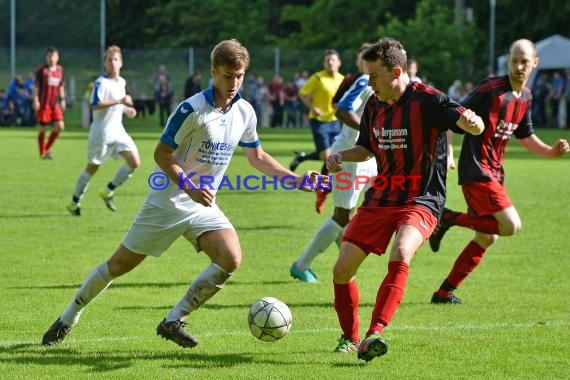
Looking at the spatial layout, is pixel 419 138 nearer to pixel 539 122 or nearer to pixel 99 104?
pixel 99 104

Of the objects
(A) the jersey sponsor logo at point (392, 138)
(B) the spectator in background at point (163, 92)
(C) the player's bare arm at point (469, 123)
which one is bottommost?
(B) the spectator in background at point (163, 92)

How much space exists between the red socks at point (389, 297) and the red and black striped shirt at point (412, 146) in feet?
1.57

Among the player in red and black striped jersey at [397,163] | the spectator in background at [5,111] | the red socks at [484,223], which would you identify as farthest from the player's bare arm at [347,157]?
the spectator in background at [5,111]

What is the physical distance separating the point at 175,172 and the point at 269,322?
3.60ft

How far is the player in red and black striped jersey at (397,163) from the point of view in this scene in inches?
262

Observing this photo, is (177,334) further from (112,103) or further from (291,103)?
(291,103)

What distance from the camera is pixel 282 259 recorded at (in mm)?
10906

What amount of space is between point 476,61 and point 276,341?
43275mm

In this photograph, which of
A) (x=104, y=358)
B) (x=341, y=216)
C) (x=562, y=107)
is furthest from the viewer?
(x=562, y=107)

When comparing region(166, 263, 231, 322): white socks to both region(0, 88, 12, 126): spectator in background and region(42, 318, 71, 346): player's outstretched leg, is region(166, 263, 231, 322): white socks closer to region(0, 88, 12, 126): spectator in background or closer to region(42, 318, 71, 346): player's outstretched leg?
region(42, 318, 71, 346): player's outstretched leg

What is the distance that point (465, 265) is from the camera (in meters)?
8.74

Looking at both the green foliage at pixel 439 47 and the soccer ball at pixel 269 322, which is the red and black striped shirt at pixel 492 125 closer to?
the soccer ball at pixel 269 322

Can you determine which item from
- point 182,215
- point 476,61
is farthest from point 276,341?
point 476,61

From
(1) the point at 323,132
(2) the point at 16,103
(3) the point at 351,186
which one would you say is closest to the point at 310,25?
(2) the point at 16,103
